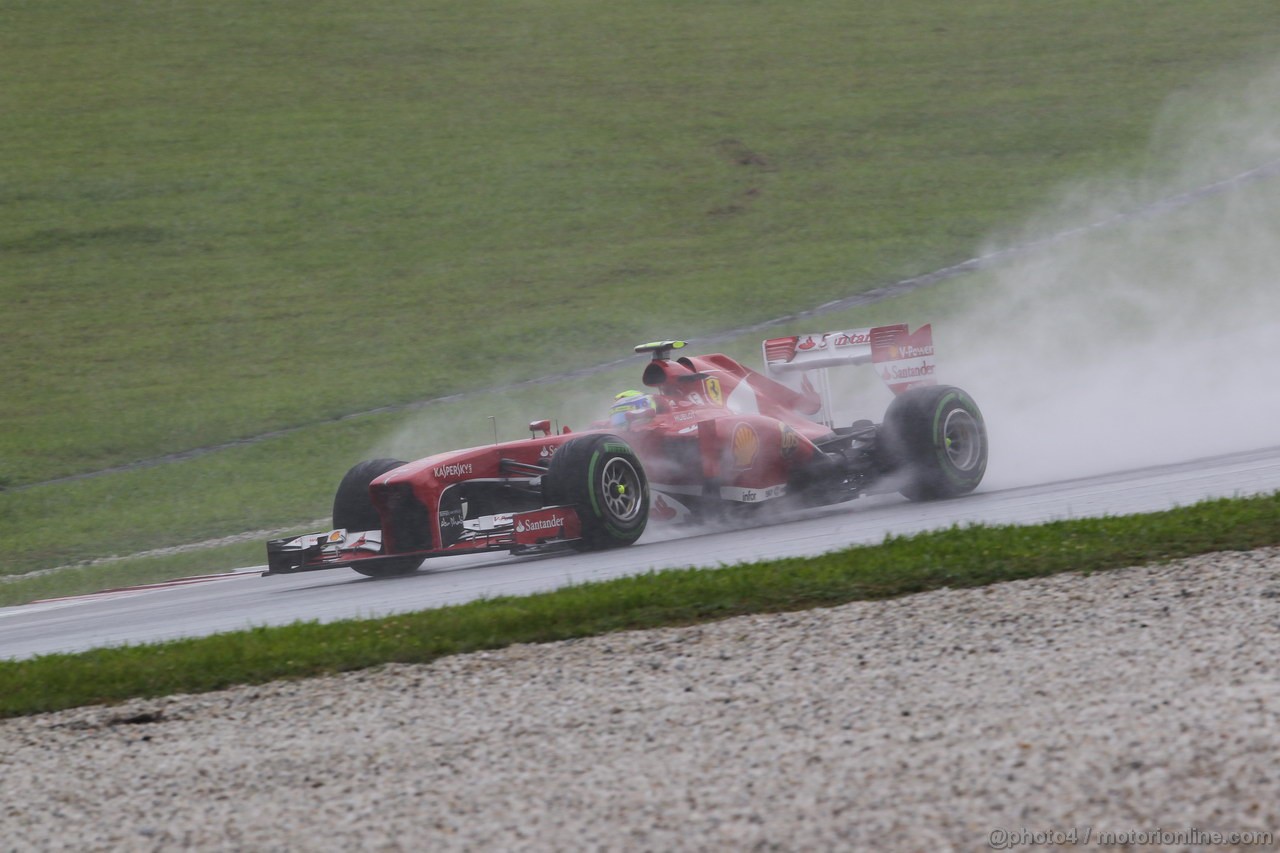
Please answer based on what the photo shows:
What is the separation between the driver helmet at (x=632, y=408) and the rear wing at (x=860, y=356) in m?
1.95

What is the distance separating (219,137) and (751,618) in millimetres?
38279

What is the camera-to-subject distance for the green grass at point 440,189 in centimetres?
2675

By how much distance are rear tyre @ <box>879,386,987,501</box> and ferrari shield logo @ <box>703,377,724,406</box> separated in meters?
1.55

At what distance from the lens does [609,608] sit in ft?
28.0

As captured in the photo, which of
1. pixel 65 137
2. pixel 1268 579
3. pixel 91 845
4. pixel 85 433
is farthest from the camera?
pixel 65 137

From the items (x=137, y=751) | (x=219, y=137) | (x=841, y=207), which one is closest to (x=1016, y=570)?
(x=137, y=751)

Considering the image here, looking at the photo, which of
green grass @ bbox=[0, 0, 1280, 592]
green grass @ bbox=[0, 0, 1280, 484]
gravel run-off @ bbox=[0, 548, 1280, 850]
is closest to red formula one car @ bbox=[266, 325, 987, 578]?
gravel run-off @ bbox=[0, 548, 1280, 850]

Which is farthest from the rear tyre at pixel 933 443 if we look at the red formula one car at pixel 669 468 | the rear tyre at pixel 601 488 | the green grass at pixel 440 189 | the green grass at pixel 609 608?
the green grass at pixel 440 189

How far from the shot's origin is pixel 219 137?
1681 inches

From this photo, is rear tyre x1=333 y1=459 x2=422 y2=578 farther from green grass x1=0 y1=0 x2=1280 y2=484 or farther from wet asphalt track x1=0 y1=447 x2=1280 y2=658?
green grass x1=0 y1=0 x2=1280 y2=484

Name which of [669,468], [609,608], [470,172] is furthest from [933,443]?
[470,172]

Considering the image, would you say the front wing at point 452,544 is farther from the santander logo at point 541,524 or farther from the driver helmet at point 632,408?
the driver helmet at point 632,408

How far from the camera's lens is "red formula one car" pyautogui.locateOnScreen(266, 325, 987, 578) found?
38.8ft

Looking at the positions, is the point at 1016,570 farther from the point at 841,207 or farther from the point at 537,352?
the point at 841,207
